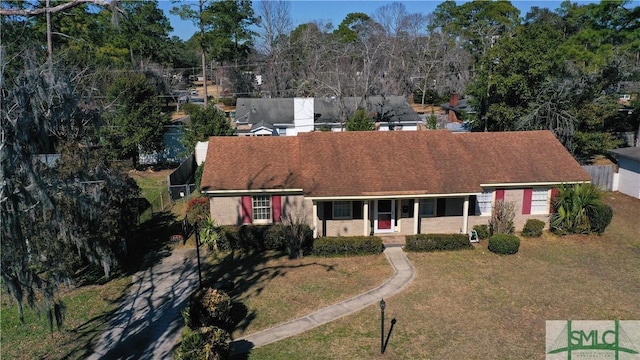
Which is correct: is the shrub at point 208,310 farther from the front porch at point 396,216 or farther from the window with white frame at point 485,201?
the window with white frame at point 485,201

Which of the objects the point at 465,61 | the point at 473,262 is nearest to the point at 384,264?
the point at 473,262

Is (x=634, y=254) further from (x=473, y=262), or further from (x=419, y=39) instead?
(x=419, y=39)

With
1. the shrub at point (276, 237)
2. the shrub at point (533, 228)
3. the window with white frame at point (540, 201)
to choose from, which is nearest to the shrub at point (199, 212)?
the shrub at point (276, 237)

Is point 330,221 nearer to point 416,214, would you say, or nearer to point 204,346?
point 416,214

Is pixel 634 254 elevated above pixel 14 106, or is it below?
below

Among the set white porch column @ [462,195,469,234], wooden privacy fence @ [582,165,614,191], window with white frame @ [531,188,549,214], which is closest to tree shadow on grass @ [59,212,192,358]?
white porch column @ [462,195,469,234]
